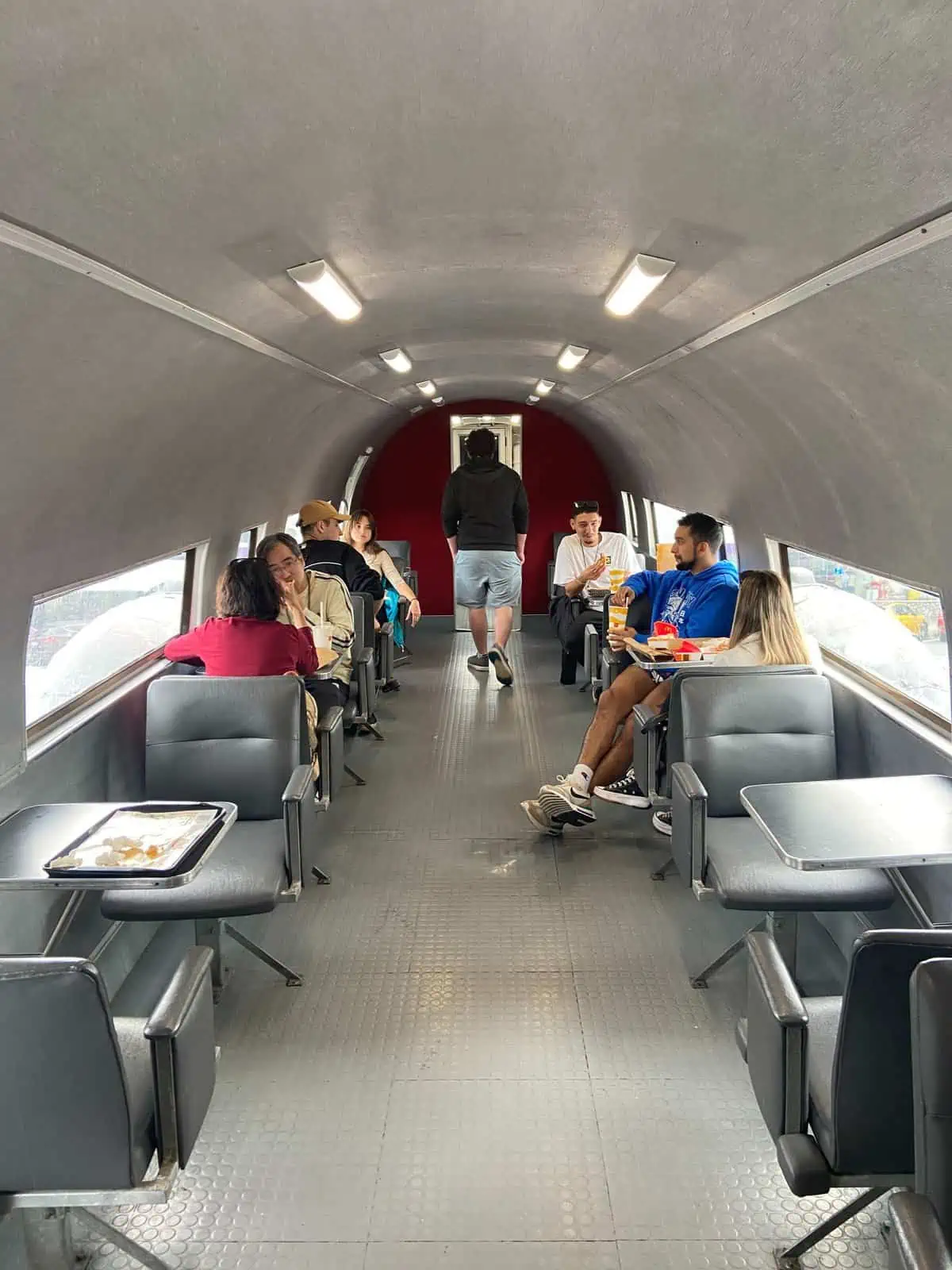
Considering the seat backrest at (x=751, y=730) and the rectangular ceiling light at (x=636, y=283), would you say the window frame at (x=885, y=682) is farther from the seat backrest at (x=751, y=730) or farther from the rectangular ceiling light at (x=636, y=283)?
the rectangular ceiling light at (x=636, y=283)

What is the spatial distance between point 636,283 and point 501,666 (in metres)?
5.61

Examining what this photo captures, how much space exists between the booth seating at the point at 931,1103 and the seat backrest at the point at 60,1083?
4.94 ft

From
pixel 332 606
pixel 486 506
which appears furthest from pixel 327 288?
pixel 486 506

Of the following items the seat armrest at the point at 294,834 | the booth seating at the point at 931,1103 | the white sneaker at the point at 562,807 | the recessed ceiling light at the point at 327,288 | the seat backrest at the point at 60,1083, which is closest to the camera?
the booth seating at the point at 931,1103

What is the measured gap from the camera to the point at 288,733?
13.5ft

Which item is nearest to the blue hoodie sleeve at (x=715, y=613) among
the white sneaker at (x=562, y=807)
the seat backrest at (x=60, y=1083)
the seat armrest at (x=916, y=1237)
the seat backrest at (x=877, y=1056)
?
the white sneaker at (x=562, y=807)

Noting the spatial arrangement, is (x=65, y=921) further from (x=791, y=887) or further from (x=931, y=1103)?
(x=931, y=1103)

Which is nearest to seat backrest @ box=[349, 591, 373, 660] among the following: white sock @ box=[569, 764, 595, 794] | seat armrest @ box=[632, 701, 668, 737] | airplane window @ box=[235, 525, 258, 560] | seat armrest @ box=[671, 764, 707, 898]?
airplane window @ box=[235, 525, 258, 560]

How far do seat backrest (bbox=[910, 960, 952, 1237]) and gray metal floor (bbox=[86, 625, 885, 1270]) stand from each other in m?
0.98

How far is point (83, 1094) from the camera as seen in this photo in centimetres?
213

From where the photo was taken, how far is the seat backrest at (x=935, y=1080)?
185cm

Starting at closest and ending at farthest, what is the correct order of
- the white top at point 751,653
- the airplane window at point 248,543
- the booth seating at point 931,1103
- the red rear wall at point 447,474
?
the booth seating at point 931,1103
the white top at point 751,653
the airplane window at point 248,543
the red rear wall at point 447,474

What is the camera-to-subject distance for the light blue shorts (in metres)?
9.15

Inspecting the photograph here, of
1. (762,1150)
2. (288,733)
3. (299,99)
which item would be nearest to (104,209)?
(299,99)
